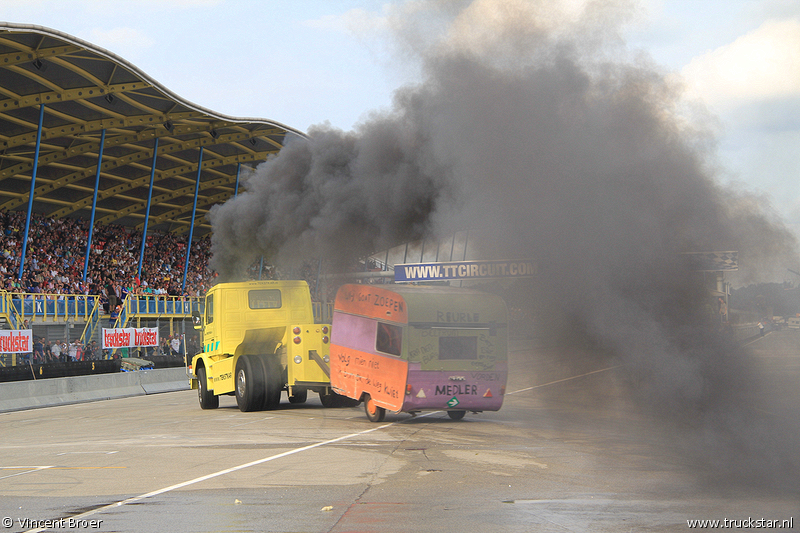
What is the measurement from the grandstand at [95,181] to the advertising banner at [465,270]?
8.07m

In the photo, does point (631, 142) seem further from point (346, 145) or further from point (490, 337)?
point (346, 145)

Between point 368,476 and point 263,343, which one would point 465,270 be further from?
point 368,476

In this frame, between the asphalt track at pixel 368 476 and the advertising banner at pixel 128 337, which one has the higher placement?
the advertising banner at pixel 128 337

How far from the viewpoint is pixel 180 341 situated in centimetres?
3319

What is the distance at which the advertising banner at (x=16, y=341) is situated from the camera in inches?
860

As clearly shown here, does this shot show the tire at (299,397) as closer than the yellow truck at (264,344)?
No

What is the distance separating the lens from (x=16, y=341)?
2233 cm

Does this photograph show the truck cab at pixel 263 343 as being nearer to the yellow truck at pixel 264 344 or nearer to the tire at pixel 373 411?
the yellow truck at pixel 264 344

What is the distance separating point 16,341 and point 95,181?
16300 mm

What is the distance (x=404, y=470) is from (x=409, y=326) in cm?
392

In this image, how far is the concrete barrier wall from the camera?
20234 mm

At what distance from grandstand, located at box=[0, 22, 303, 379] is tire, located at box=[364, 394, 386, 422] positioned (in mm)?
11613

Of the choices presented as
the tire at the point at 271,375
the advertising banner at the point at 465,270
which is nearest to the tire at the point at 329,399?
the tire at the point at 271,375

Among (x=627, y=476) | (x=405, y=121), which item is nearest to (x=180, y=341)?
(x=405, y=121)
